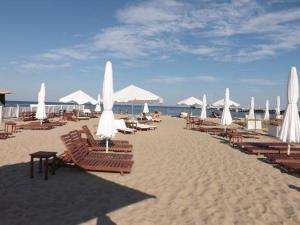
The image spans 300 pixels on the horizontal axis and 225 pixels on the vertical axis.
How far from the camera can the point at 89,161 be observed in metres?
8.54

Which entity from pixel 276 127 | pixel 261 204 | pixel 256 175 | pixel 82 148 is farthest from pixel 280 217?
pixel 276 127

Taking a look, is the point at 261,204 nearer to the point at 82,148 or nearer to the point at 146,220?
the point at 146,220

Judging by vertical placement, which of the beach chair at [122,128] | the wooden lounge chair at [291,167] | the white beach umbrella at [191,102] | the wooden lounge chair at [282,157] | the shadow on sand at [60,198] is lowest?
the shadow on sand at [60,198]

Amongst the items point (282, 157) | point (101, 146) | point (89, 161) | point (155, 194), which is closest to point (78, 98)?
point (101, 146)

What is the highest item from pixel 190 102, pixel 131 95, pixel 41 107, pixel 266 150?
pixel 190 102

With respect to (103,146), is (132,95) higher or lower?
higher

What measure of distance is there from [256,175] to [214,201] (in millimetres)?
2832

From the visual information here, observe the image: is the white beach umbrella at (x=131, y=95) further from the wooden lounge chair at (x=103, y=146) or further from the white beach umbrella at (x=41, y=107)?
the wooden lounge chair at (x=103, y=146)

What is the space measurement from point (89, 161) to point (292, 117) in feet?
20.6

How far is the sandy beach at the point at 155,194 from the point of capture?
17.0 ft

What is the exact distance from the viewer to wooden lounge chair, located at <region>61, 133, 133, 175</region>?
7945mm

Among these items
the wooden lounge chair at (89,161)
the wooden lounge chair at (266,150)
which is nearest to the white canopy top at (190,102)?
the wooden lounge chair at (266,150)

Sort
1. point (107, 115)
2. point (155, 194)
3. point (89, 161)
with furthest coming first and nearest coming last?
point (107, 115) → point (89, 161) → point (155, 194)

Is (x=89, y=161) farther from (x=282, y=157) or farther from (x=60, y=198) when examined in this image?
(x=282, y=157)
